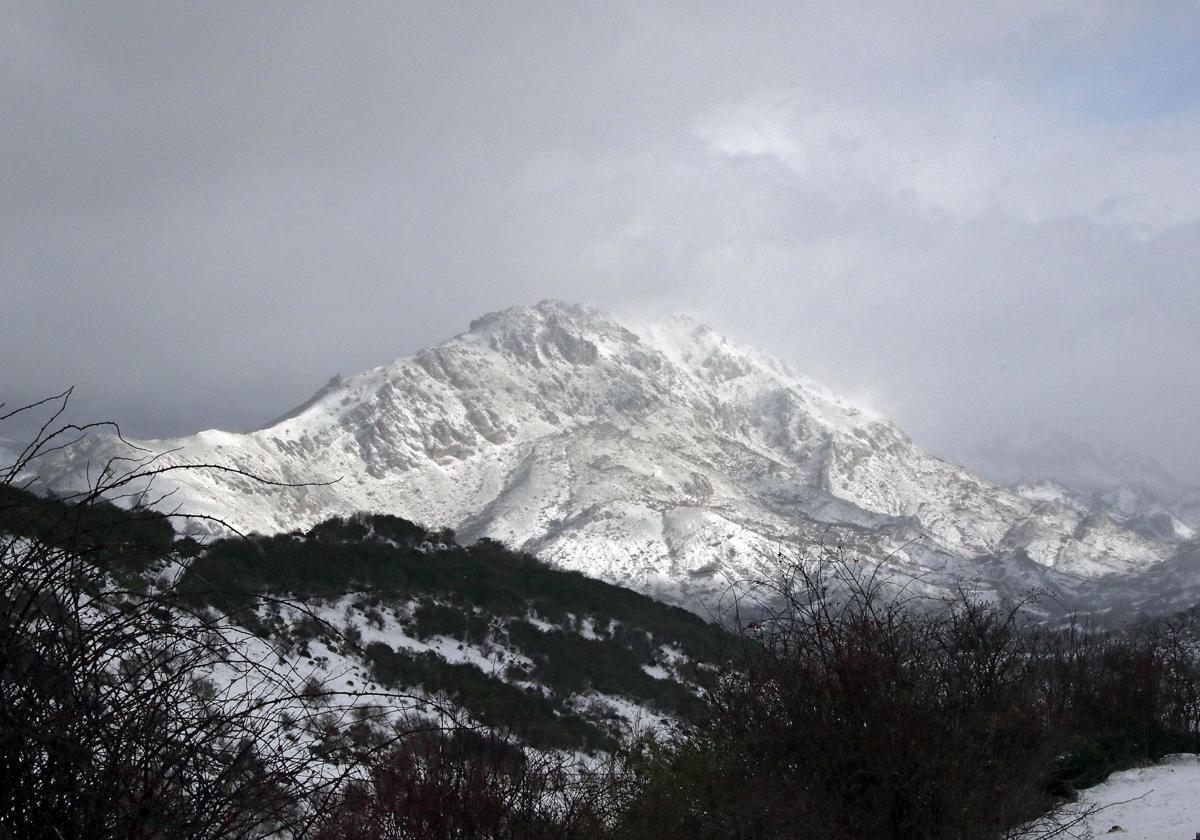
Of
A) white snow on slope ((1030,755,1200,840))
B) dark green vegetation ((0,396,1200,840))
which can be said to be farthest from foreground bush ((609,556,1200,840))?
white snow on slope ((1030,755,1200,840))

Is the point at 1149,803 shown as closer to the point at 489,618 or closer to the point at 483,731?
the point at 483,731

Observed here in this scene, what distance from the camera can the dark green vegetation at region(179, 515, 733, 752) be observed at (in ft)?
79.7

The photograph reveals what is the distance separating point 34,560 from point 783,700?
5985 millimetres

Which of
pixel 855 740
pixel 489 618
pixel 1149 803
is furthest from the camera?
pixel 489 618

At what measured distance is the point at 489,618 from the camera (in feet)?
109

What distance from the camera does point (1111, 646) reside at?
24484 mm

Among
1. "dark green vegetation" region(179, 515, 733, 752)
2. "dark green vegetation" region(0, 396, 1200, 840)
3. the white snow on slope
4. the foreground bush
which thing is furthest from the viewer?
"dark green vegetation" region(179, 515, 733, 752)

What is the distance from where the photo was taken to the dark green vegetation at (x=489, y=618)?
24.3 meters

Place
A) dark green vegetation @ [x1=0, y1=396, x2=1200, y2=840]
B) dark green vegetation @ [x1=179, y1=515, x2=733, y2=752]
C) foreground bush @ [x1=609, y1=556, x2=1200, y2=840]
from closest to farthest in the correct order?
dark green vegetation @ [x1=0, y1=396, x2=1200, y2=840] < foreground bush @ [x1=609, y1=556, x2=1200, y2=840] < dark green vegetation @ [x1=179, y1=515, x2=733, y2=752]

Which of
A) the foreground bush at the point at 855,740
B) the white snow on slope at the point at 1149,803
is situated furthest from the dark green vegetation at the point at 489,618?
the foreground bush at the point at 855,740

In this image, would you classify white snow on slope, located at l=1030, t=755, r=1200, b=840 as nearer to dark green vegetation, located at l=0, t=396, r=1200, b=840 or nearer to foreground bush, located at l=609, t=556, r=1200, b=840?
dark green vegetation, located at l=0, t=396, r=1200, b=840

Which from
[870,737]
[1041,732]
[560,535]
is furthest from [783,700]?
[560,535]

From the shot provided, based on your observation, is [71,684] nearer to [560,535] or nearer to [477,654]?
[477,654]

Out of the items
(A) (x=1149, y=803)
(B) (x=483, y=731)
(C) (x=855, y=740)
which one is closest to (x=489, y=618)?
(A) (x=1149, y=803)
